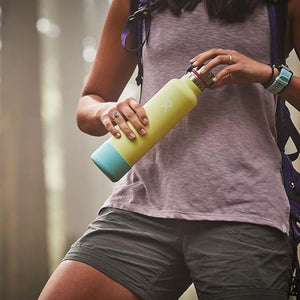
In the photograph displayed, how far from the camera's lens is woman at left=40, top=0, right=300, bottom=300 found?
0.62 meters

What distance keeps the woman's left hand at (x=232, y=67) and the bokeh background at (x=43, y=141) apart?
104 centimetres

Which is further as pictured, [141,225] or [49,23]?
[49,23]

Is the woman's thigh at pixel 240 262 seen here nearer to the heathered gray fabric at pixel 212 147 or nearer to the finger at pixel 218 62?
the heathered gray fabric at pixel 212 147

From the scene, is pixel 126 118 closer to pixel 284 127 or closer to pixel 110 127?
pixel 110 127

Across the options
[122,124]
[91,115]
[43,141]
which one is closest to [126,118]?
[122,124]

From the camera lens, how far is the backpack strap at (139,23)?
0.73 metres

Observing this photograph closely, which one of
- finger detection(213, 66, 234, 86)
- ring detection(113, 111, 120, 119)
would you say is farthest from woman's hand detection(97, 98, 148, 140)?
finger detection(213, 66, 234, 86)

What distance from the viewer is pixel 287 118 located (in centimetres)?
75

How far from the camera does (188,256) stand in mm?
649

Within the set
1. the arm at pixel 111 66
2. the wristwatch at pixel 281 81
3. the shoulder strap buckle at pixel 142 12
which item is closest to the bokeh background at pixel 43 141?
the arm at pixel 111 66

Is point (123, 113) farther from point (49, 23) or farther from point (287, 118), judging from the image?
point (49, 23)

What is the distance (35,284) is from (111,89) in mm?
1110

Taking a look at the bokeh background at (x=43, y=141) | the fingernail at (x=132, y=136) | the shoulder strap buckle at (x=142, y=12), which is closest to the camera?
the fingernail at (x=132, y=136)

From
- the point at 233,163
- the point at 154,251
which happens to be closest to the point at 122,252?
the point at 154,251
